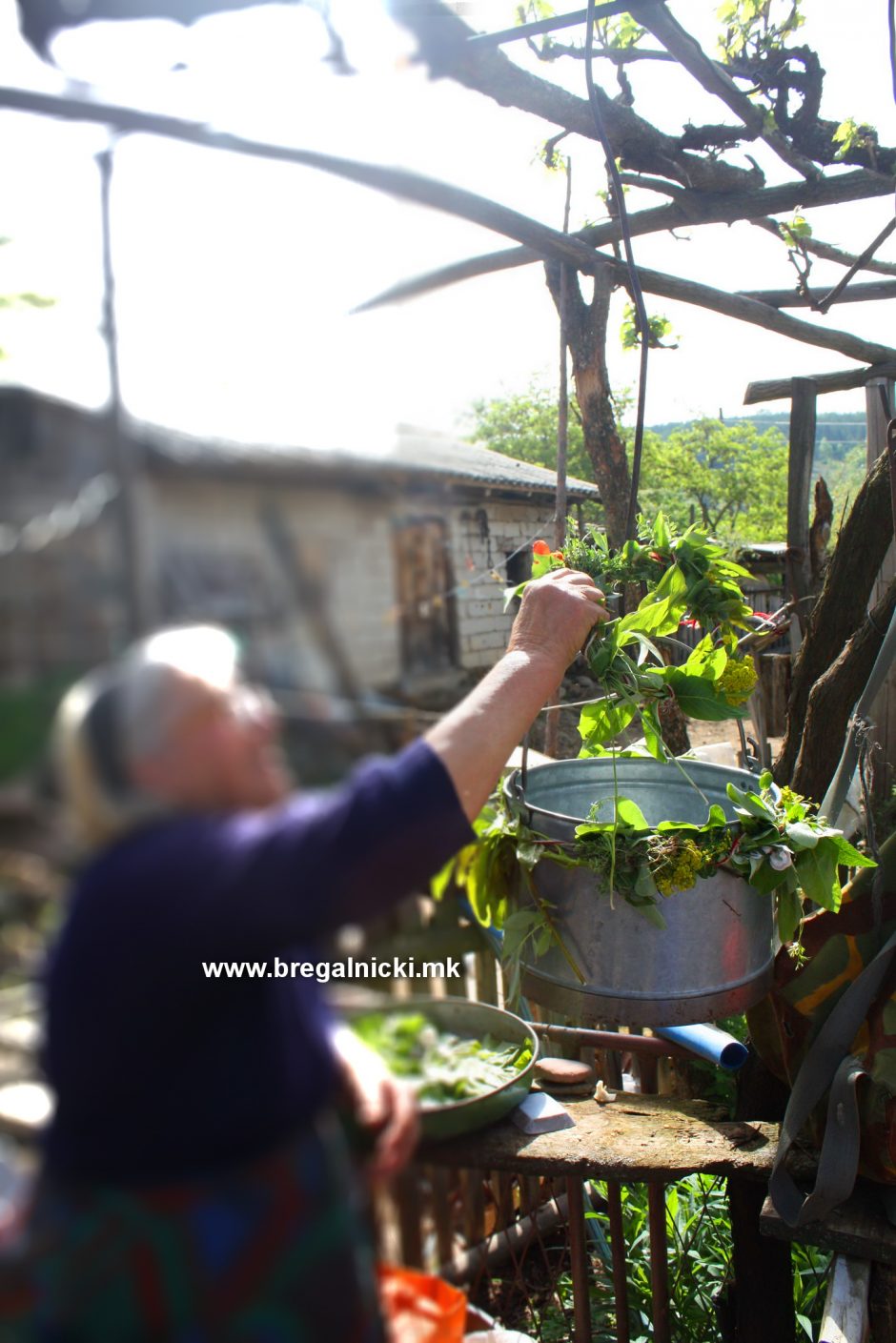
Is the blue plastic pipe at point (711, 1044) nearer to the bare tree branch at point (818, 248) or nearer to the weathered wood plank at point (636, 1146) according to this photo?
the weathered wood plank at point (636, 1146)

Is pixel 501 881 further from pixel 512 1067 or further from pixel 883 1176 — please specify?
pixel 883 1176

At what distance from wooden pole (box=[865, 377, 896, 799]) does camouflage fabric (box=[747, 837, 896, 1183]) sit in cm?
103

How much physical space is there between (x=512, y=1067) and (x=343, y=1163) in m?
0.75

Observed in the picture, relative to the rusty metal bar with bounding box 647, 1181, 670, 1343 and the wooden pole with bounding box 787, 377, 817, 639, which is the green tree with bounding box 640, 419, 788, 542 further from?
the rusty metal bar with bounding box 647, 1181, 670, 1343

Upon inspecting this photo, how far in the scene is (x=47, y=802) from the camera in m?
0.49

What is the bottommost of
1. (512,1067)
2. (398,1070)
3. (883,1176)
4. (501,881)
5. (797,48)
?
(883,1176)

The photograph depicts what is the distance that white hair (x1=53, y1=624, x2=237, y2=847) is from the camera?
19.3 inches

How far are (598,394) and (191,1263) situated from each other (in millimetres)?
2366

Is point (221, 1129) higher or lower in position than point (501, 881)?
higher

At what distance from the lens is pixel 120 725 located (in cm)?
49

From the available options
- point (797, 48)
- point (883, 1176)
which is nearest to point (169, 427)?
point (883, 1176)

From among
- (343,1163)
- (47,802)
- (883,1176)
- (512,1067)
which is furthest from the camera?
(883,1176)

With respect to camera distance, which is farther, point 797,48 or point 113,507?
point 797,48

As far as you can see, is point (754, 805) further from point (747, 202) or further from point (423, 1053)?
point (747, 202)
